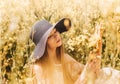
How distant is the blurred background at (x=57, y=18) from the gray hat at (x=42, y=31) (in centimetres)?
4

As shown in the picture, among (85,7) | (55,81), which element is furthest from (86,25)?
(55,81)

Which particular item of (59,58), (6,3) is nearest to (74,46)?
(59,58)

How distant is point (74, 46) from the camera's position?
162 inches

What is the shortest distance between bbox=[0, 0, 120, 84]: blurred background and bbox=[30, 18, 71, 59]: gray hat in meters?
0.04

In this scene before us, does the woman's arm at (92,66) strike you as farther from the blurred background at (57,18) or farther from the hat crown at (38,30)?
the hat crown at (38,30)

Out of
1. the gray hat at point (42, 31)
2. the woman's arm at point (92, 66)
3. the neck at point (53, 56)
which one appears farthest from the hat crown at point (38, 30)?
the woman's arm at point (92, 66)

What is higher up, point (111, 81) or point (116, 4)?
point (116, 4)

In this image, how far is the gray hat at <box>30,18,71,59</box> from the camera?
4039mm

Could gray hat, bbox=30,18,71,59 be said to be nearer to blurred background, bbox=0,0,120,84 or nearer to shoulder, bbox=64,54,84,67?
blurred background, bbox=0,0,120,84

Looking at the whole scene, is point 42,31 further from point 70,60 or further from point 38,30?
point 70,60

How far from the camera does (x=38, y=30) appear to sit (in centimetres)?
405

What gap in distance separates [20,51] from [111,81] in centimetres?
55

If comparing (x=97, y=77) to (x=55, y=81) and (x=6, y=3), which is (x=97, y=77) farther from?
(x=6, y=3)

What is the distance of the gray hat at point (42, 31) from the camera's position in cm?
404
